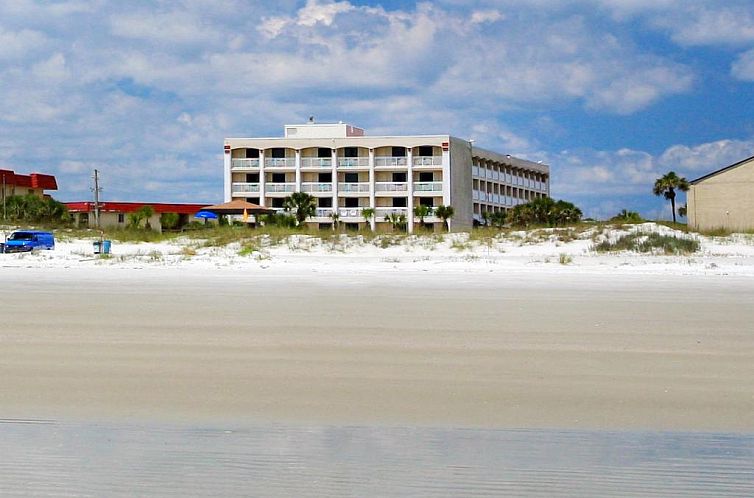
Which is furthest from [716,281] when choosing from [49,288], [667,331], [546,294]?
[49,288]

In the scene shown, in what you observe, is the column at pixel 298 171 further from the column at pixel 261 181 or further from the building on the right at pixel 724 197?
the building on the right at pixel 724 197

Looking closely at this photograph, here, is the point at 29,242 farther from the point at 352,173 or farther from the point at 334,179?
the point at 352,173

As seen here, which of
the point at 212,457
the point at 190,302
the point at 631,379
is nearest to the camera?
the point at 212,457

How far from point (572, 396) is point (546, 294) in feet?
29.4

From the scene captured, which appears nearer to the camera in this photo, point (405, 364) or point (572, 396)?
point (572, 396)

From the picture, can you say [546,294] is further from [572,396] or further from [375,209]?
[375,209]

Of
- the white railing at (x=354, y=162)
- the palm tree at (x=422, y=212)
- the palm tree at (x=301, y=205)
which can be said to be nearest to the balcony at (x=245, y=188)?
the white railing at (x=354, y=162)

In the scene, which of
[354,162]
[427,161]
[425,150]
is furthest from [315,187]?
[425,150]

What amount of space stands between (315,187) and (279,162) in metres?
4.25

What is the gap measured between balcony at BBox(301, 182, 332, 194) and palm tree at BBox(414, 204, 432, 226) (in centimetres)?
879

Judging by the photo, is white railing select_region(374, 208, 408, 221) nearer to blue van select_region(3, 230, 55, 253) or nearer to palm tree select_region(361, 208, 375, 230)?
palm tree select_region(361, 208, 375, 230)

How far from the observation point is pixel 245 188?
87.1 meters

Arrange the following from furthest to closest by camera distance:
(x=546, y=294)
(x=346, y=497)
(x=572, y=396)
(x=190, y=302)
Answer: (x=546, y=294), (x=190, y=302), (x=572, y=396), (x=346, y=497)

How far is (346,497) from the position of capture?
493 cm
